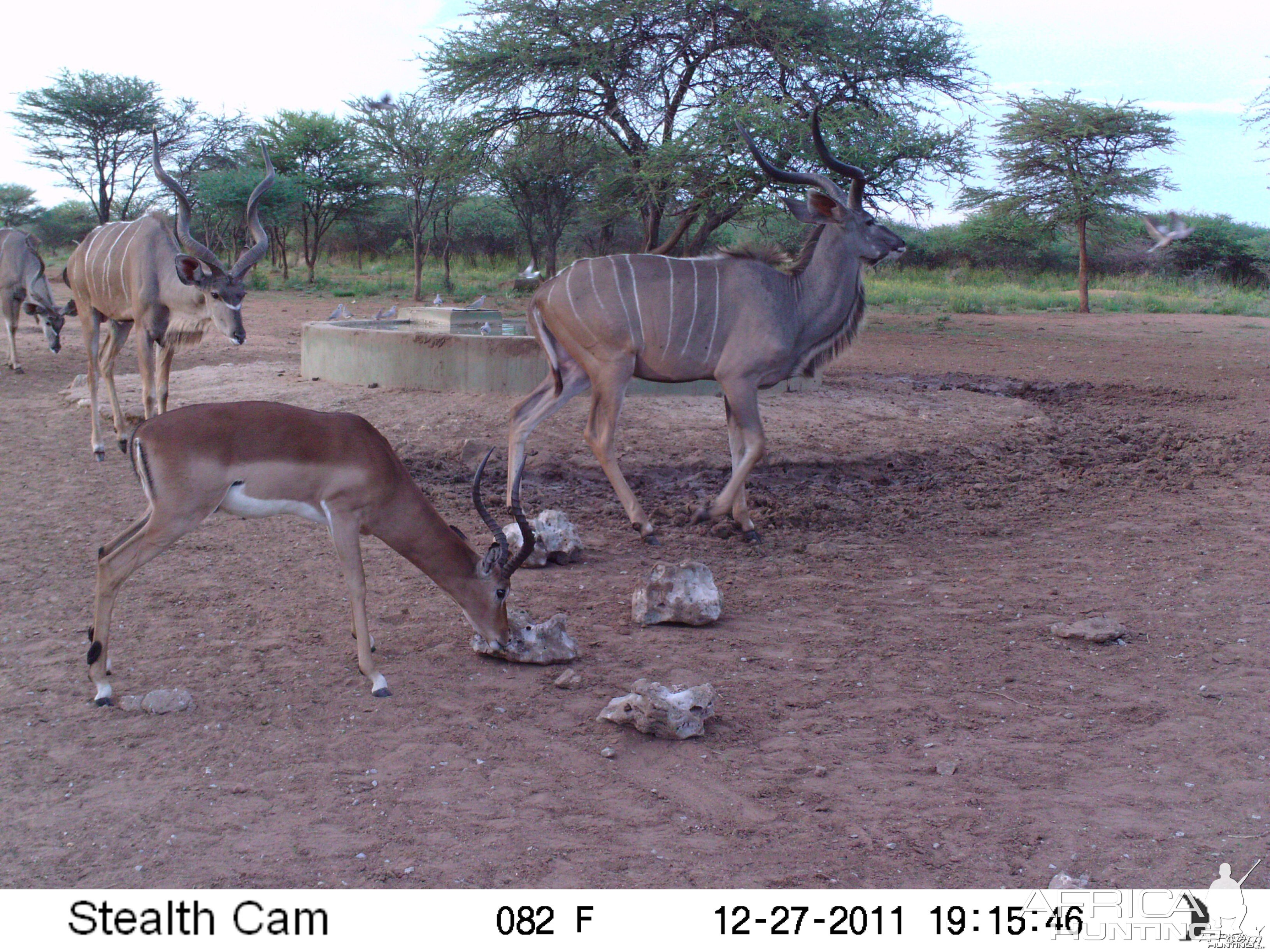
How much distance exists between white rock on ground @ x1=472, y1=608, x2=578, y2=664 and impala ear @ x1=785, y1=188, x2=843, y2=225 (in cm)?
360

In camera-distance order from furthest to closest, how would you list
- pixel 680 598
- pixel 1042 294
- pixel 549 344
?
pixel 1042 294 → pixel 549 344 → pixel 680 598

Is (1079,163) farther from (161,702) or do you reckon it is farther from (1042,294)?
(161,702)

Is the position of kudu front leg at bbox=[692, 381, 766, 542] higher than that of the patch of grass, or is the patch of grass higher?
the patch of grass

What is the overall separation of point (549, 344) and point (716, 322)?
3.36 feet

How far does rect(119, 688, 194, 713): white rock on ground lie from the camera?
146 inches

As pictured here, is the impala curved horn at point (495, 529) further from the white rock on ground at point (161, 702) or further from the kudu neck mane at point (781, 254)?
the kudu neck mane at point (781, 254)

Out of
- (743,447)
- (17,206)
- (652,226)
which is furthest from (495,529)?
(17,206)

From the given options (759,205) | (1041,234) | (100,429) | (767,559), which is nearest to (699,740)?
(767,559)

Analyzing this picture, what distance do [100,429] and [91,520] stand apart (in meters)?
2.29

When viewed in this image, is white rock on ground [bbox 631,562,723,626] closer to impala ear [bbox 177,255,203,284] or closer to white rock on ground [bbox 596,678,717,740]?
white rock on ground [bbox 596,678,717,740]

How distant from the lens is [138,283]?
805cm

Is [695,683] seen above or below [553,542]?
below

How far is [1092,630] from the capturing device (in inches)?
177

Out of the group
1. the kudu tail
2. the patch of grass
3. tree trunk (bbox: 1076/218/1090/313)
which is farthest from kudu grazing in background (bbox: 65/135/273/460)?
tree trunk (bbox: 1076/218/1090/313)
